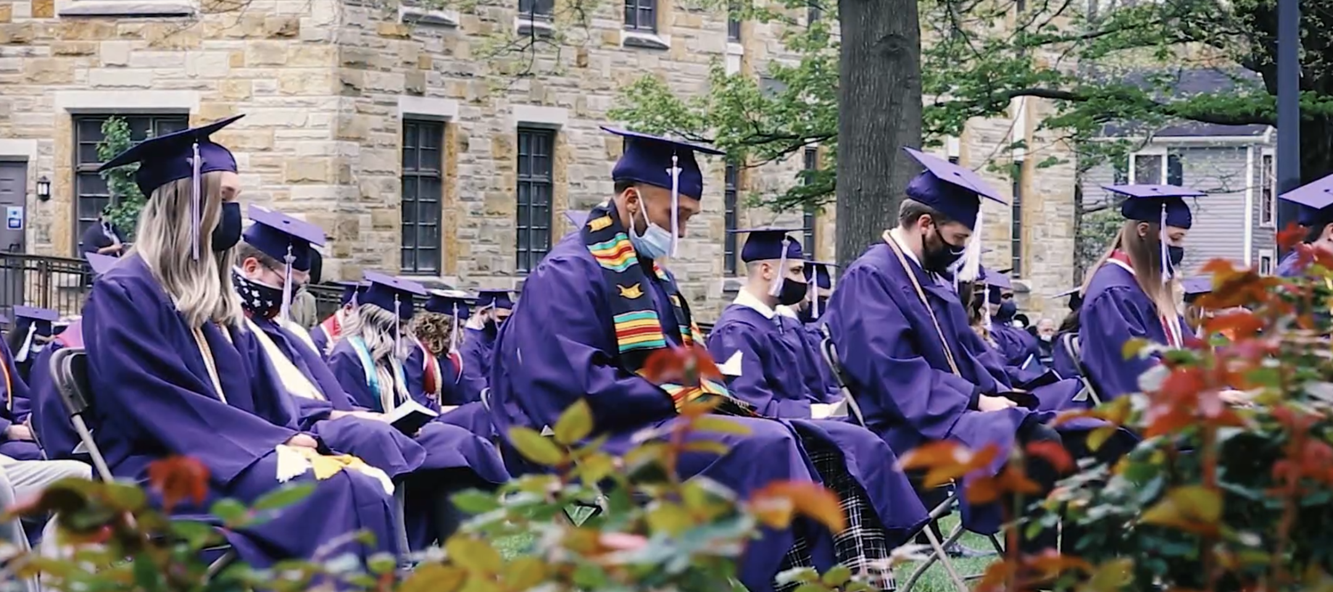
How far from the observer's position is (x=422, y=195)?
85.6 ft

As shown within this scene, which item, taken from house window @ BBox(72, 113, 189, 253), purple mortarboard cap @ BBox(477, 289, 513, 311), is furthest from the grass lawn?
house window @ BBox(72, 113, 189, 253)

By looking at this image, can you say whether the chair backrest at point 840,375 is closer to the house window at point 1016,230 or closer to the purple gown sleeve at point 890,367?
the purple gown sleeve at point 890,367

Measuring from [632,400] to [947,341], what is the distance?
6.30 ft

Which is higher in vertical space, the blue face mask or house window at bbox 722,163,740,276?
house window at bbox 722,163,740,276

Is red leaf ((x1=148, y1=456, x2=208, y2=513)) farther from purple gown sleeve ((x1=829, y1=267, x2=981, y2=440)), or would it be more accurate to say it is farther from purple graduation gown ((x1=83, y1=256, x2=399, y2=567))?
purple gown sleeve ((x1=829, y1=267, x2=981, y2=440))

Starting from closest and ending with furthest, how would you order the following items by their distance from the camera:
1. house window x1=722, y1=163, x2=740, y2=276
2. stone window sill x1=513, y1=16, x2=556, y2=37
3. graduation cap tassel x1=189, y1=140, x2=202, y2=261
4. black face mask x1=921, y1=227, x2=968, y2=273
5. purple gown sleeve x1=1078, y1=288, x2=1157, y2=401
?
graduation cap tassel x1=189, y1=140, x2=202, y2=261 < black face mask x1=921, y1=227, x2=968, y2=273 < purple gown sleeve x1=1078, y1=288, x2=1157, y2=401 < stone window sill x1=513, y1=16, x2=556, y2=37 < house window x1=722, y1=163, x2=740, y2=276

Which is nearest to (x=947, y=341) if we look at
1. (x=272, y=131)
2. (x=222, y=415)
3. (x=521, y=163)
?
(x=222, y=415)

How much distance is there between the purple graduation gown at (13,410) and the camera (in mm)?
9625

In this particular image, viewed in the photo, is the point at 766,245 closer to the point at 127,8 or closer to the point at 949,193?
the point at 949,193

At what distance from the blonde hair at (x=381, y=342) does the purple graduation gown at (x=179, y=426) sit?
4806 mm

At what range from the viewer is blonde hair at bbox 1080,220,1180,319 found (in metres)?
9.46

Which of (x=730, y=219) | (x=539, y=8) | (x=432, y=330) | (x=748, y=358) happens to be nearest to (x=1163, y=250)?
(x=748, y=358)

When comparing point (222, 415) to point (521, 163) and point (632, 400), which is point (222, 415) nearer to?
point (632, 400)

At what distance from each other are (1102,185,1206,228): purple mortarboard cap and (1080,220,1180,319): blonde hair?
6 centimetres
